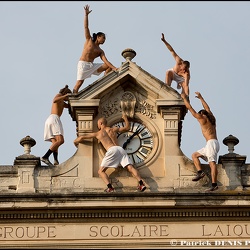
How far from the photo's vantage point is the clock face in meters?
39.4

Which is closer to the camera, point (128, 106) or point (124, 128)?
point (124, 128)

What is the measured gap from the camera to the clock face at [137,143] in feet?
129

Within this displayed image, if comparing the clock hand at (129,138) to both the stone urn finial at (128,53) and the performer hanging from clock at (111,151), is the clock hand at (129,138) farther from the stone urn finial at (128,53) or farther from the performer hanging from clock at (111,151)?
the stone urn finial at (128,53)

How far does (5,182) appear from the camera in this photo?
128 feet

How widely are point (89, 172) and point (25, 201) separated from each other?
1.79m

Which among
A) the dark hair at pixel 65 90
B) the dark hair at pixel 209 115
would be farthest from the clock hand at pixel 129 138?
the dark hair at pixel 65 90

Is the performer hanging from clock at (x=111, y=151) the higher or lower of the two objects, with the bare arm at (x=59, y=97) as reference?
lower

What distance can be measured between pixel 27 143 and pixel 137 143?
8.85 ft

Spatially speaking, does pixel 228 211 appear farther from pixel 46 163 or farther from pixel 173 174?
pixel 46 163

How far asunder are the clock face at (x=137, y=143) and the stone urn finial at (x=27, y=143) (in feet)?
6.92

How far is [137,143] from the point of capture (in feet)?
130

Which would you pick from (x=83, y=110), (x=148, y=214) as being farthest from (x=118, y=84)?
(x=148, y=214)

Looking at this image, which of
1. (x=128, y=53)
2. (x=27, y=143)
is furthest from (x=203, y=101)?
(x=27, y=143)

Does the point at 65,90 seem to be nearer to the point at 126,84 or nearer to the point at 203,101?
the point at 126,84
